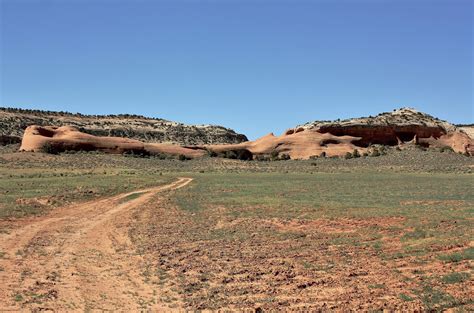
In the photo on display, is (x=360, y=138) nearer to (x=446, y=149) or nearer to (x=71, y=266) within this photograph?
(x=446, y=149)

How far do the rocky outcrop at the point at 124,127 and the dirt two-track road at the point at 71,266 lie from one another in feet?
244

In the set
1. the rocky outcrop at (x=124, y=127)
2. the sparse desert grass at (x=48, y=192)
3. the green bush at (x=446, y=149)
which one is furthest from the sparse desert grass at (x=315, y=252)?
the rocky outcrop at (x=124, y=127)

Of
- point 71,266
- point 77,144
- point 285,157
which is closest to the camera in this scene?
point 71,266

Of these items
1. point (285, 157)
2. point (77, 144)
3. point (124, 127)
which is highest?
point (124, 127)

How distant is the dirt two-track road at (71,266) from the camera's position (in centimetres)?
1054

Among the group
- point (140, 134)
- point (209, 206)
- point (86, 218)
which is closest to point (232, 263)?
point (86, 218)

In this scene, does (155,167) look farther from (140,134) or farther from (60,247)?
(60,247)

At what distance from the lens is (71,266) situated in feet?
44.7

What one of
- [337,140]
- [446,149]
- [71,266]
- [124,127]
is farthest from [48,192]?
[124,127]

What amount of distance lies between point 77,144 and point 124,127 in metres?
33.3

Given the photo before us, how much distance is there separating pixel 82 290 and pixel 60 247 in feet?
18.0

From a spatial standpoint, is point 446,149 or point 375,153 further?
point 446,149

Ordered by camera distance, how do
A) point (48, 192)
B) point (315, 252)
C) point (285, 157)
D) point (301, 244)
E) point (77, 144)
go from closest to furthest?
point (315, 252), point (301, 244), point (48, 192), point (77, 144), point (285, 157)

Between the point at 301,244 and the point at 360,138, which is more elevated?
the point at 360,138
